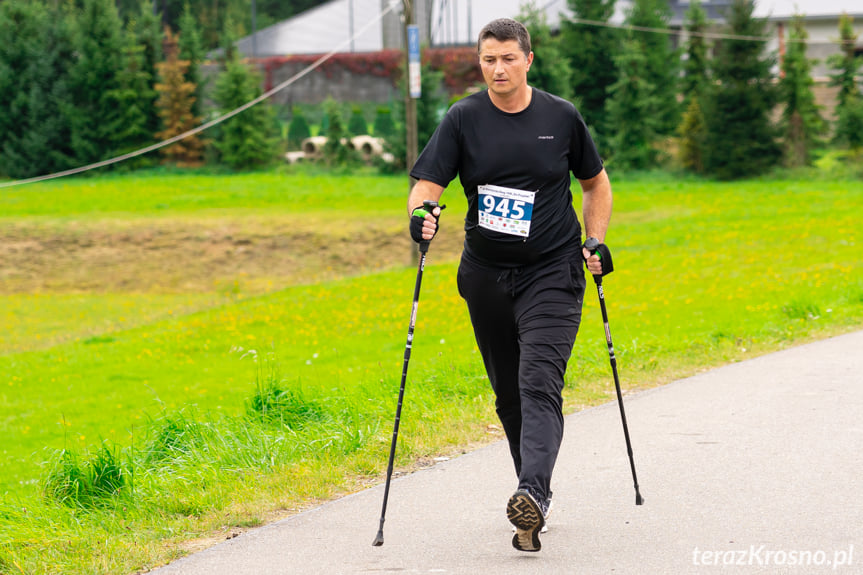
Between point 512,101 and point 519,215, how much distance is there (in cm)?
50

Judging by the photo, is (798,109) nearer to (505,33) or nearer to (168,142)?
(168,142)

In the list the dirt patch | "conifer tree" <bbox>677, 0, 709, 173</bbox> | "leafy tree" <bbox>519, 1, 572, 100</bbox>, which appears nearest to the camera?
the dirt patch

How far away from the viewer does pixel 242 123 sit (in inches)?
1718

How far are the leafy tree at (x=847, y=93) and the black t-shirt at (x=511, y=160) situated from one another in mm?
33475

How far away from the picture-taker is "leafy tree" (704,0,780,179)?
115ft

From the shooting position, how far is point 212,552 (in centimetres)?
498

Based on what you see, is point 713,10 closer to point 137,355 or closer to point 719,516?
point 137,355

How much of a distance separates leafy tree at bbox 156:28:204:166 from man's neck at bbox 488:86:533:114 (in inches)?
1650

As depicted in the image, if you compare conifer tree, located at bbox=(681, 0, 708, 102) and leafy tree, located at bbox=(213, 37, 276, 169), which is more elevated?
conifer tree, located at bbox=(681, 0, 708, 102)

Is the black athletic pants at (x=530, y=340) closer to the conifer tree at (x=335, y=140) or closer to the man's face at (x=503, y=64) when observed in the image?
the man's face at (x=503, y=64)

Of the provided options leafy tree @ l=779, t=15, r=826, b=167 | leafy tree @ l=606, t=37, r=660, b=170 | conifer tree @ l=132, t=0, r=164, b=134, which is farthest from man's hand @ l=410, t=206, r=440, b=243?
conifer tree @ l=132, t=0, r=164, b=134

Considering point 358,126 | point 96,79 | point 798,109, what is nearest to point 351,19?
point 358,126

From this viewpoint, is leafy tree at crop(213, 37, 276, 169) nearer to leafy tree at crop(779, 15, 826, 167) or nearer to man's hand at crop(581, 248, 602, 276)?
leafy tree at crop(779, 15, 826, 167)

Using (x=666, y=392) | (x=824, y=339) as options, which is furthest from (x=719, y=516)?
(x=824, y=339)
